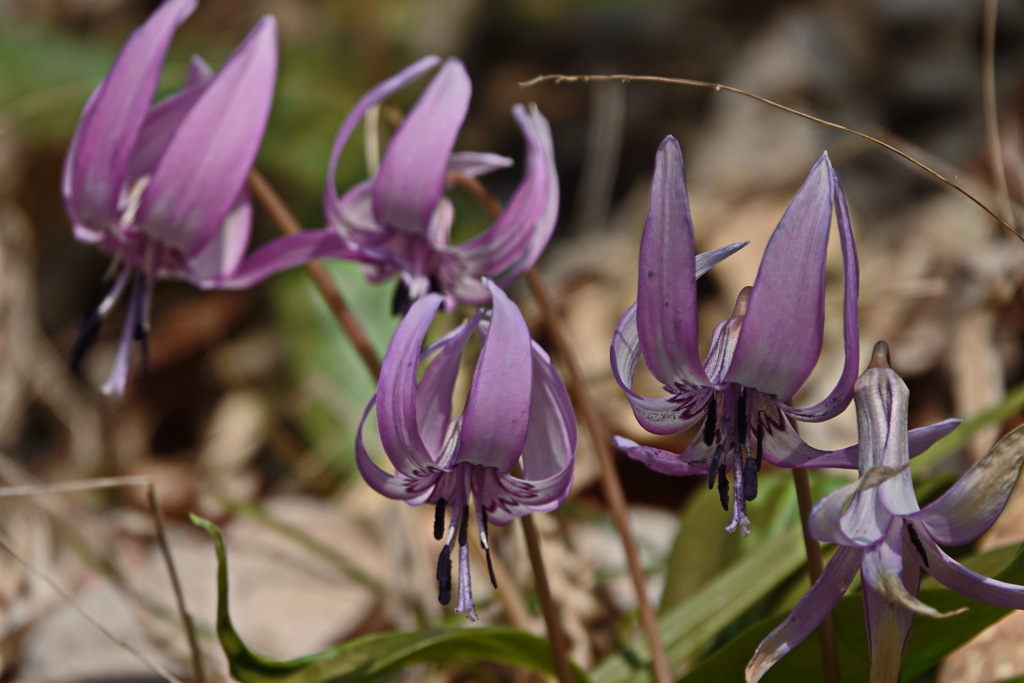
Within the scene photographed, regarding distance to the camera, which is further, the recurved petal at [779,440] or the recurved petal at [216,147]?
the recurved petal at [216,147]

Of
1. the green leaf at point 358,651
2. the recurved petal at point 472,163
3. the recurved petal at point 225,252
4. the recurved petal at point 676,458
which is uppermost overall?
the recurved petal at point 676,458

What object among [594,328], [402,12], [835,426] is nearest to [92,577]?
[594,328]

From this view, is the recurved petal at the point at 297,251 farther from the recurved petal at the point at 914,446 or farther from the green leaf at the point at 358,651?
the recurved petal at the point at 914,446

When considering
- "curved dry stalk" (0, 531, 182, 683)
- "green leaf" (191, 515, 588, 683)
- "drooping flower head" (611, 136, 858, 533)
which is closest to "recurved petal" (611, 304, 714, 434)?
"drooping flower head" (611, 136, 858, 533)

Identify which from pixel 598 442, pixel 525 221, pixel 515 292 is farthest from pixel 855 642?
pixel 515 292

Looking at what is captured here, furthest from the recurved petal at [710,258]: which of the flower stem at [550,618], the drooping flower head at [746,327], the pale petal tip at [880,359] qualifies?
the flower stem at [550,618]

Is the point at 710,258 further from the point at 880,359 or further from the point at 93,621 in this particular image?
the point at 93,621
